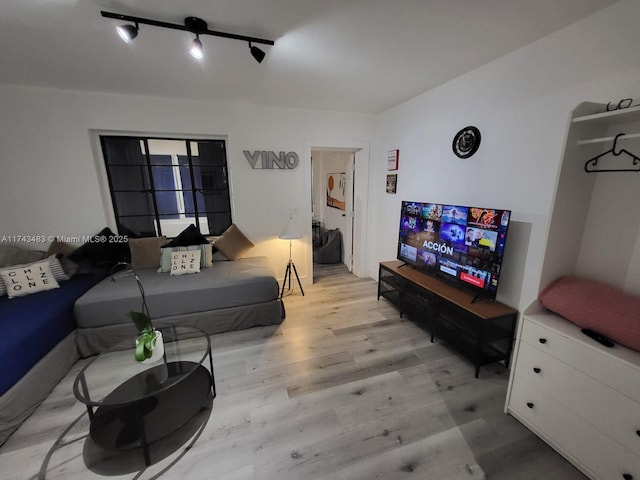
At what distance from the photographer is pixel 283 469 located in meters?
1.42

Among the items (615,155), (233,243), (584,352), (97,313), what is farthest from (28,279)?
(615,155)

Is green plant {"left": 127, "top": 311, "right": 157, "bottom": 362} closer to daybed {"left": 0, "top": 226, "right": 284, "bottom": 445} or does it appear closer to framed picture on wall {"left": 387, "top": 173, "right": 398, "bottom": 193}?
daybed {"left": 0, "top": 226, "right": 284, "bottom": 445}

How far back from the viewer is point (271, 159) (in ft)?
11.2

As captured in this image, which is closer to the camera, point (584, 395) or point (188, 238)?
point (584, 395)

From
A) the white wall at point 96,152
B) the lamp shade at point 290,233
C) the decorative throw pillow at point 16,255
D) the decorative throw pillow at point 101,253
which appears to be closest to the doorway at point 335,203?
the white wall at point 96,152

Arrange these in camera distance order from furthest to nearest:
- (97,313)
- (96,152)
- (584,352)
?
1. (96,152)
2. (97,313)
3. (584,352)

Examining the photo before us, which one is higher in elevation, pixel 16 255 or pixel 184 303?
pixel 16 255

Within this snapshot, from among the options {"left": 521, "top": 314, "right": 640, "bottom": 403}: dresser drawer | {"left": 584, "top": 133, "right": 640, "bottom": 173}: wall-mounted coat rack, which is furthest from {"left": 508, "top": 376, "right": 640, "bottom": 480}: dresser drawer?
{"left": 584, "top": 133, "right": 640, "bottom": 173}: wall-mounted coat rack

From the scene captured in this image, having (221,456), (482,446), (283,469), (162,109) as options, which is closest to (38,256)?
(162,109)

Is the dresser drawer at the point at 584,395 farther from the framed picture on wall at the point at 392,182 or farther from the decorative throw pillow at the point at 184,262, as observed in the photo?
the decorative throw pillow at the point at 184,262

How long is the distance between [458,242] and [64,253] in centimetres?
424

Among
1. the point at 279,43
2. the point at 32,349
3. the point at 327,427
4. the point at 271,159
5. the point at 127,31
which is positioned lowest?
the point at 327,427

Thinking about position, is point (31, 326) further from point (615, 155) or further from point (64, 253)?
point (615, 155)

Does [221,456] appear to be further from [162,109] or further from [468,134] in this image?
[162,109]
